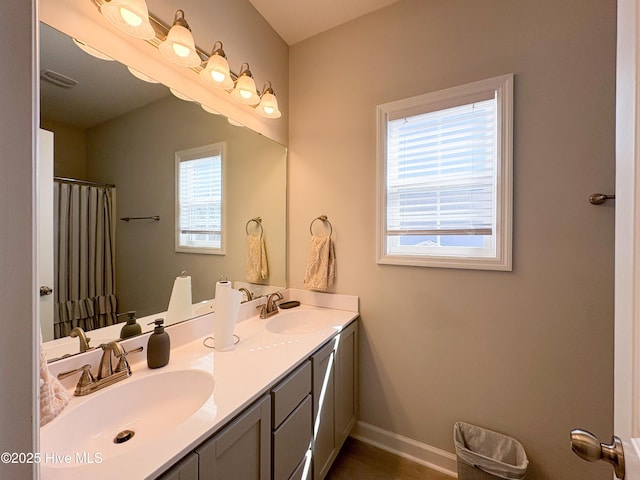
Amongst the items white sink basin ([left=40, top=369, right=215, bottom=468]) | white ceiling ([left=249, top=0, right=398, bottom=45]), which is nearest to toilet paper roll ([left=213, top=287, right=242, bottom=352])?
white sink basin ([left=40, top=369, right=215, bottom=468])

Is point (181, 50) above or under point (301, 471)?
above

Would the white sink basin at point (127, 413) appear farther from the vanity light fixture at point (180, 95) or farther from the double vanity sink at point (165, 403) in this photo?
the vanity light fixture at point (180, 95)

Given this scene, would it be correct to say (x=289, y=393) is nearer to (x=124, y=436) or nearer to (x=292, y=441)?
(x=292, y=441)

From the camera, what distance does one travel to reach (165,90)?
119cm

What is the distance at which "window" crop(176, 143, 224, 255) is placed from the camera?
1.32 meters

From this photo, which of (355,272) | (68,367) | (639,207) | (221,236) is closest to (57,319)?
(68,367)

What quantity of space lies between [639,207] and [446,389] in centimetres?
139

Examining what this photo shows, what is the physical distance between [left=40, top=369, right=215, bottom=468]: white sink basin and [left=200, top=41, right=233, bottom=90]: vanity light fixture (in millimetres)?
1331

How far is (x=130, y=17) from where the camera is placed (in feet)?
3.13

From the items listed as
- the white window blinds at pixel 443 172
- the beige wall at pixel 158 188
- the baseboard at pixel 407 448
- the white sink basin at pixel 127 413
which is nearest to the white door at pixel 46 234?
the beige wall at pixel 158 188

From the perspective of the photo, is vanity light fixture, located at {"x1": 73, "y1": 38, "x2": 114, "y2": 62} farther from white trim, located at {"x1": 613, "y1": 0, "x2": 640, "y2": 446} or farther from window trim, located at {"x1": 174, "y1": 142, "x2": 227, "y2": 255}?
white trim, located at {"x1": 613, "y1": 0, "x2": 640, "y2": 446}

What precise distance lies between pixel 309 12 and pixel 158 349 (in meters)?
2.07

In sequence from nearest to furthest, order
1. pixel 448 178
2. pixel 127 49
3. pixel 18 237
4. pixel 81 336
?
pixel 18 237 < pixel 81 336 < pixel 127 49 < pixel 448 178

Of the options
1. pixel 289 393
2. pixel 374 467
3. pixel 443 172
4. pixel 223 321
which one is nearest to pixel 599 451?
pixel 289 393
